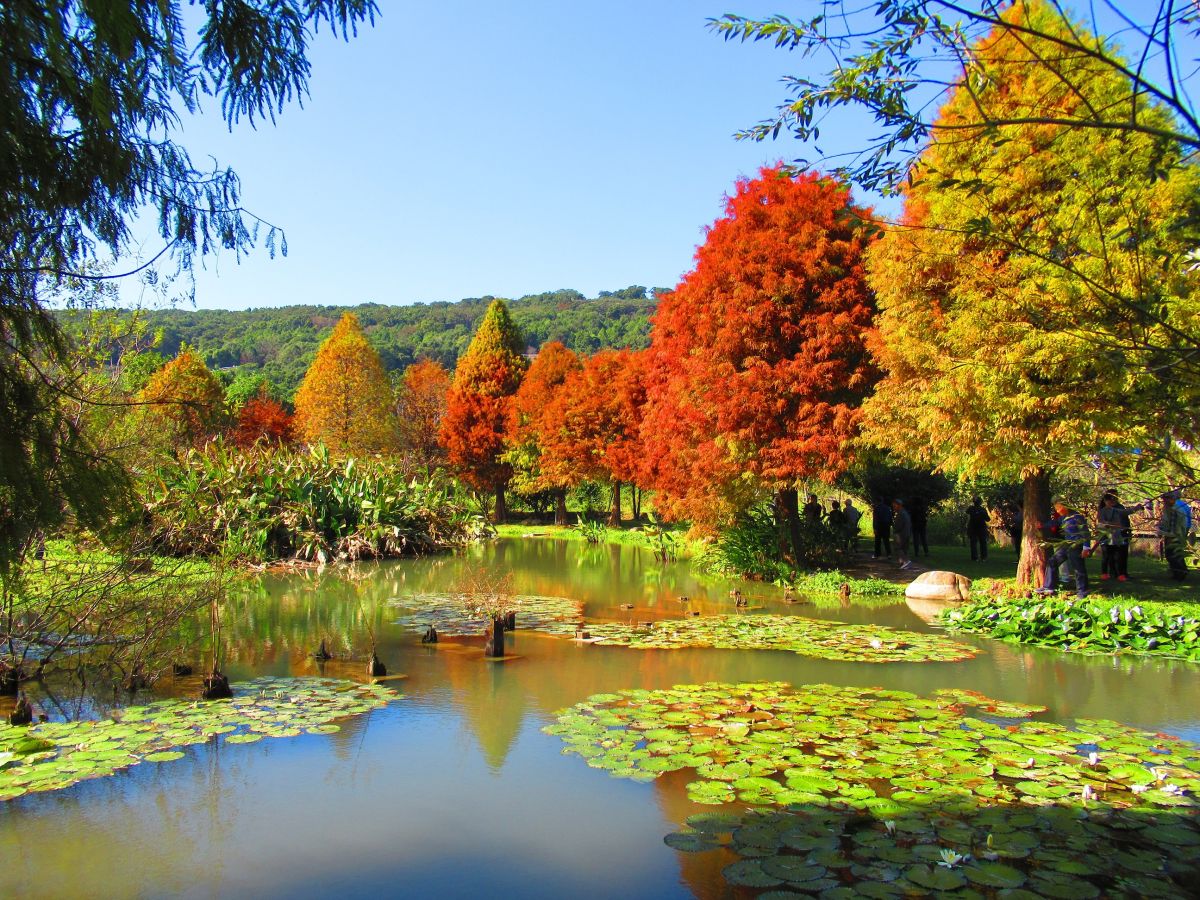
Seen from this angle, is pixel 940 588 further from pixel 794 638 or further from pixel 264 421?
pixel 264 421

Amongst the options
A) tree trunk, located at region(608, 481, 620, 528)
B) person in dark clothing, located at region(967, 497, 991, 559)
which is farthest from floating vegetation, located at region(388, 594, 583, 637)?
tree trunk, located at region(608, 481, 620, 528)

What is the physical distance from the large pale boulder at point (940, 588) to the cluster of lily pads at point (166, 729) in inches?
377

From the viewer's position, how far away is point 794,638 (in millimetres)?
10680

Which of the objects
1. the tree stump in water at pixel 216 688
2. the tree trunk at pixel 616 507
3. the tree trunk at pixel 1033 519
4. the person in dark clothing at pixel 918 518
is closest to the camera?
the tree stump in water at pixel 216 688

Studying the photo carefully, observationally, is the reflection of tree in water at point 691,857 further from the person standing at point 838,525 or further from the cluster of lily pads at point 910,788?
the person standing at point 838,525

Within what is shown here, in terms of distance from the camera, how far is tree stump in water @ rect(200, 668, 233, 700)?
749cm

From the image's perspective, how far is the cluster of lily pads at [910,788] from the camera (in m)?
4.22

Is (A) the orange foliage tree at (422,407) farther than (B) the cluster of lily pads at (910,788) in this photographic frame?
Yes

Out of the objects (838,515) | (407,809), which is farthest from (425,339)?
(407,809)

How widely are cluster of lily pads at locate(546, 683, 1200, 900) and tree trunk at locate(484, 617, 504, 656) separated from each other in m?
2.26

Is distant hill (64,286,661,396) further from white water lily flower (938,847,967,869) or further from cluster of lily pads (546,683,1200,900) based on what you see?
white water lily flower (938,847,967,869)

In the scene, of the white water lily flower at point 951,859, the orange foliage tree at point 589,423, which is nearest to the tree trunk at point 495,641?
the white water lily flower at point 951,859

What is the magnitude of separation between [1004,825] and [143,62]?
5.54 metres

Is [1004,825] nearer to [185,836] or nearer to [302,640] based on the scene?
[185,836]
